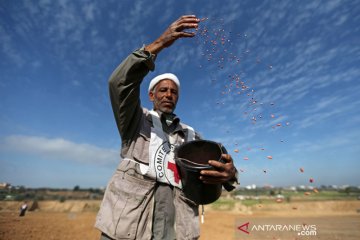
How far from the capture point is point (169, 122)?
3.37 metres

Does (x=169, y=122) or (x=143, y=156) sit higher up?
(x=169, y=122)

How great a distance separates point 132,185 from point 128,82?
100 centimetres

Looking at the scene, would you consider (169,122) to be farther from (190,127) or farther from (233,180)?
(233,180)

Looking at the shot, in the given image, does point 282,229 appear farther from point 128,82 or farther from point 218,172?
point 128,82

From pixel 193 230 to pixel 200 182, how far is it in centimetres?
50

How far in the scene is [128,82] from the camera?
254 centimetres

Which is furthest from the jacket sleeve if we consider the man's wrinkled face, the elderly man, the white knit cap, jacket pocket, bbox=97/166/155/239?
the white knit cap

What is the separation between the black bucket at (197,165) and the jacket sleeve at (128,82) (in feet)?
2.26

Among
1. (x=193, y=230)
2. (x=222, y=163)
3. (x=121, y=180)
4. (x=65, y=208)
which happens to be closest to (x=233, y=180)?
(x=222, y=163)

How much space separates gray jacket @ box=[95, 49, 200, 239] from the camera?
93.8 inches

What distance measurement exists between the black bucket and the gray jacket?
0.14 meters

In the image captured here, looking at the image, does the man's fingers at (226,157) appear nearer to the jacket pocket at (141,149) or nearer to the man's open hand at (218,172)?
the man's open hand at (218,172)

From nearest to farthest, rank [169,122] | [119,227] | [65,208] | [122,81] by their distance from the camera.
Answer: [119,227] < [122,81] < [169,122] < [65,208]

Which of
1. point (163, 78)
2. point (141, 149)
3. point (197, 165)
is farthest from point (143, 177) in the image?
point (163, 78)
